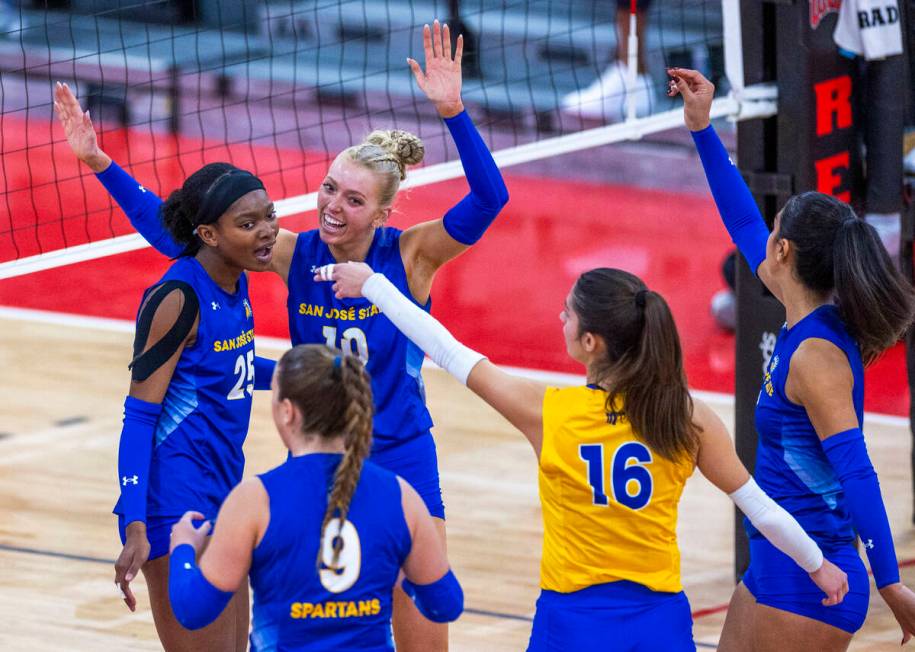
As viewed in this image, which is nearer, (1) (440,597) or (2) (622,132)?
(1) (440,597)

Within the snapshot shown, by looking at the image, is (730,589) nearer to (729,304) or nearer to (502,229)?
(729,304)

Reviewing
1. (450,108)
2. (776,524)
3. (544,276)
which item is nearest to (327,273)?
(450,108)

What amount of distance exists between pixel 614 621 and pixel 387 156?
1602 millimetres

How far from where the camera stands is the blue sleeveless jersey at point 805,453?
388cm

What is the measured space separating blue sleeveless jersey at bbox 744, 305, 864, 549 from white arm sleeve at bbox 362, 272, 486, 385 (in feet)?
2.55

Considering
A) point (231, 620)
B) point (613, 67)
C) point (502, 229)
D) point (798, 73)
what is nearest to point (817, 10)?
point (798, 73)

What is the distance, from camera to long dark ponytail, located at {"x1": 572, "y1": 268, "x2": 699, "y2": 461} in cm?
345

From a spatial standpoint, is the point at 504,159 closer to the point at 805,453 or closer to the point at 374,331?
the point at 374,331

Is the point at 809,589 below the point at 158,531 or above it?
below

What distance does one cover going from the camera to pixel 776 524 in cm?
359

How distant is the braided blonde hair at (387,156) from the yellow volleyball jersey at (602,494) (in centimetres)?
118

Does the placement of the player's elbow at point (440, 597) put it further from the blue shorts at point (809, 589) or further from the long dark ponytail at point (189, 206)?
the long dark ponytail at point (189, 206)

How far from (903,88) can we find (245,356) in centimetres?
310

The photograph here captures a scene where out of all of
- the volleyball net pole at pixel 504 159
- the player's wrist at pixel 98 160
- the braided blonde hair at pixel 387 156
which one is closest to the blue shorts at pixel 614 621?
the braided blonde hair at pixel 387 156
